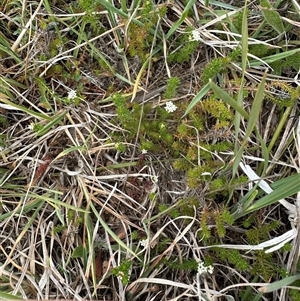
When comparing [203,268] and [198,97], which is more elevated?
[198,97]

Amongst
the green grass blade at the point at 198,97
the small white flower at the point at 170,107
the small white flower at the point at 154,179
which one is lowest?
the small white flower at the point at 154,179

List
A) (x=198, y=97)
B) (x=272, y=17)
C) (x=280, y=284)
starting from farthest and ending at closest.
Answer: (x=272, y=17), (x=198, y=97), (x=280, y=284)

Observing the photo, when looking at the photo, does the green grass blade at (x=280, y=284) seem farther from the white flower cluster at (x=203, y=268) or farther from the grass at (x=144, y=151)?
the white flower cluster at (x=203, y=268)

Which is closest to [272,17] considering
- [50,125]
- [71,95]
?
[71,95]

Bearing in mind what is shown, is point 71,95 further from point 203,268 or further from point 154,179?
point 203,268

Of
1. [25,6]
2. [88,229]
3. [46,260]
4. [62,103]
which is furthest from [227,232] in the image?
[25,6]

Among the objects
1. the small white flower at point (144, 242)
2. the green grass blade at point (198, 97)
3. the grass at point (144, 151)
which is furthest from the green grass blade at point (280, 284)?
the green grass blade at point (198, 97)

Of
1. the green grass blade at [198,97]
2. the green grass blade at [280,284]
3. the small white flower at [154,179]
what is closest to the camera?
the green grass blade at [280,284]

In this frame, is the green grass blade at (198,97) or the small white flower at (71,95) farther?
the small white flower at (71,95)

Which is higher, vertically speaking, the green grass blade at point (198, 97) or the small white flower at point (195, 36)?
the small white flower at point (195, 36)

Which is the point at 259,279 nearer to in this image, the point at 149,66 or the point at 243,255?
the point at 243,255
